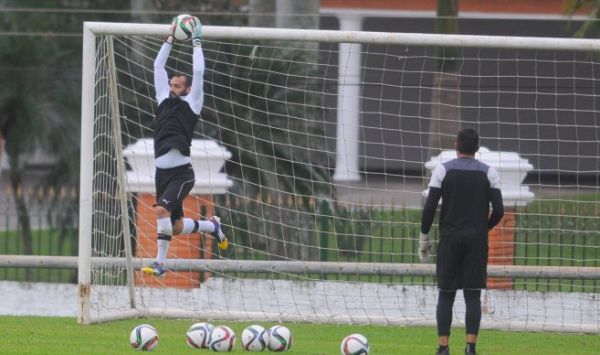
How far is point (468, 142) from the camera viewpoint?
1066 cm

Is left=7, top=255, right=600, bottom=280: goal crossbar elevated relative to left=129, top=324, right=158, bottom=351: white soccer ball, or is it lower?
elevated

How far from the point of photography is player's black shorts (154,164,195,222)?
39.7 ft

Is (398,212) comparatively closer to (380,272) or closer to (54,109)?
(380,272)

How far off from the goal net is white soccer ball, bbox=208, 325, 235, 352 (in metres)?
2.32

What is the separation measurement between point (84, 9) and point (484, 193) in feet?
42.0

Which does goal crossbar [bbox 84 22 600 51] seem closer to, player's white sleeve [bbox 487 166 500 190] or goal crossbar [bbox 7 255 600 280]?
player's white sleeve [bbox 487 166 500 190]

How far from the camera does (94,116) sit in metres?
12.9

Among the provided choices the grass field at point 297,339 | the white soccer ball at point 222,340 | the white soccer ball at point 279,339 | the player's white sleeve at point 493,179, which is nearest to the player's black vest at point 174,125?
the grass field at point 297,339

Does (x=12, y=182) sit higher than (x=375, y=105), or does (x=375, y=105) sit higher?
(x=375, y=105)

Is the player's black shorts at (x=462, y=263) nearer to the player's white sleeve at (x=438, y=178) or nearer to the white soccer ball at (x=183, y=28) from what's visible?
the player's white sleeve at (x=438, y=178)

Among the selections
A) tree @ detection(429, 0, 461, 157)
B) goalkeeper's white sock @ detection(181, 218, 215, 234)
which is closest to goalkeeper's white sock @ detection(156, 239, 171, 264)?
goalkeeper's white sock @ detection(181, 218, 215, 234)

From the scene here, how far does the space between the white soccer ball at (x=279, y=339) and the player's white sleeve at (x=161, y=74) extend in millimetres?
2724

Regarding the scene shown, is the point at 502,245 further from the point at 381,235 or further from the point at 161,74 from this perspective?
the point at 161,74

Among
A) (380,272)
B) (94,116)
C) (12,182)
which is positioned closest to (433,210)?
(380,272)
